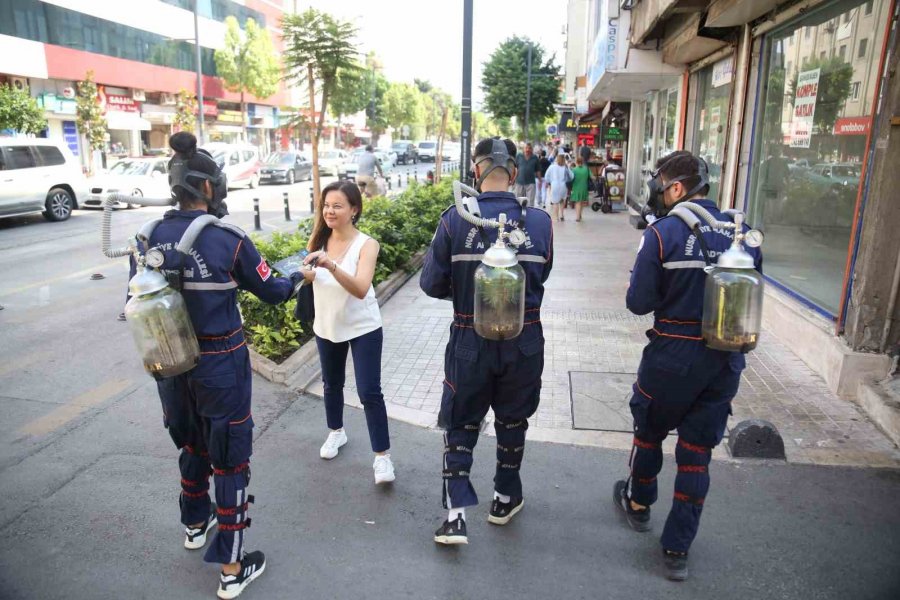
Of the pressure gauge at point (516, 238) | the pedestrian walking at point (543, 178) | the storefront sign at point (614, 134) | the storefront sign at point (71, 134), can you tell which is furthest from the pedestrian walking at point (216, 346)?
the storefront sign at point (71, 134)

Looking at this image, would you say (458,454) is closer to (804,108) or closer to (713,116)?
(804,108)

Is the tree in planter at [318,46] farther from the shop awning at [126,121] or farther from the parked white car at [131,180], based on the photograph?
the shop awning at [126,121]

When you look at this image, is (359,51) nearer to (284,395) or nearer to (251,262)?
(284,395)

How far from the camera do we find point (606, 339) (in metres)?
6.86

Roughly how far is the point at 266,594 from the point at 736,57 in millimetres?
8573

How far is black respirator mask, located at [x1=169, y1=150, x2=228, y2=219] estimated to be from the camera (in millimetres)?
2885

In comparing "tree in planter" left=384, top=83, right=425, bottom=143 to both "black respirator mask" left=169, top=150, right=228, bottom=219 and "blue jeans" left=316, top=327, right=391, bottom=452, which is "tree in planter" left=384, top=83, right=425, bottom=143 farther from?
"black respirator mask" left=169, top=150, right=228, bottom=219

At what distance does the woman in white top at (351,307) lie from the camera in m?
3.88

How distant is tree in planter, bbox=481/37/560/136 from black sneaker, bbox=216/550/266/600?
3820 centimetres

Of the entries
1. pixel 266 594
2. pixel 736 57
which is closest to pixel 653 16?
pixel 736 57

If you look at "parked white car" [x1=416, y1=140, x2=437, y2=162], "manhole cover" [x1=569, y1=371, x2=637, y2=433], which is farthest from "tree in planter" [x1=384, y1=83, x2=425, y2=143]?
"manhole cover" [x1=569, y1=371, x2=637, y2=433]

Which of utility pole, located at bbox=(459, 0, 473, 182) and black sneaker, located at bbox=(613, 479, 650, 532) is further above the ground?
utility pole, located at bbox=(459, 0, 473, 182)

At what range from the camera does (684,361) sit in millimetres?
3061

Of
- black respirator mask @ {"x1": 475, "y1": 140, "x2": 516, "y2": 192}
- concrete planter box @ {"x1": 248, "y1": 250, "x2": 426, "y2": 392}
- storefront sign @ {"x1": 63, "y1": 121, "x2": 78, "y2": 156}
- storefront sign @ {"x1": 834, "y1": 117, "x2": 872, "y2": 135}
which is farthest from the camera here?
storefront sign @ {"x1": 63, "y1": 121, "x2": 78, "y2": 156}
